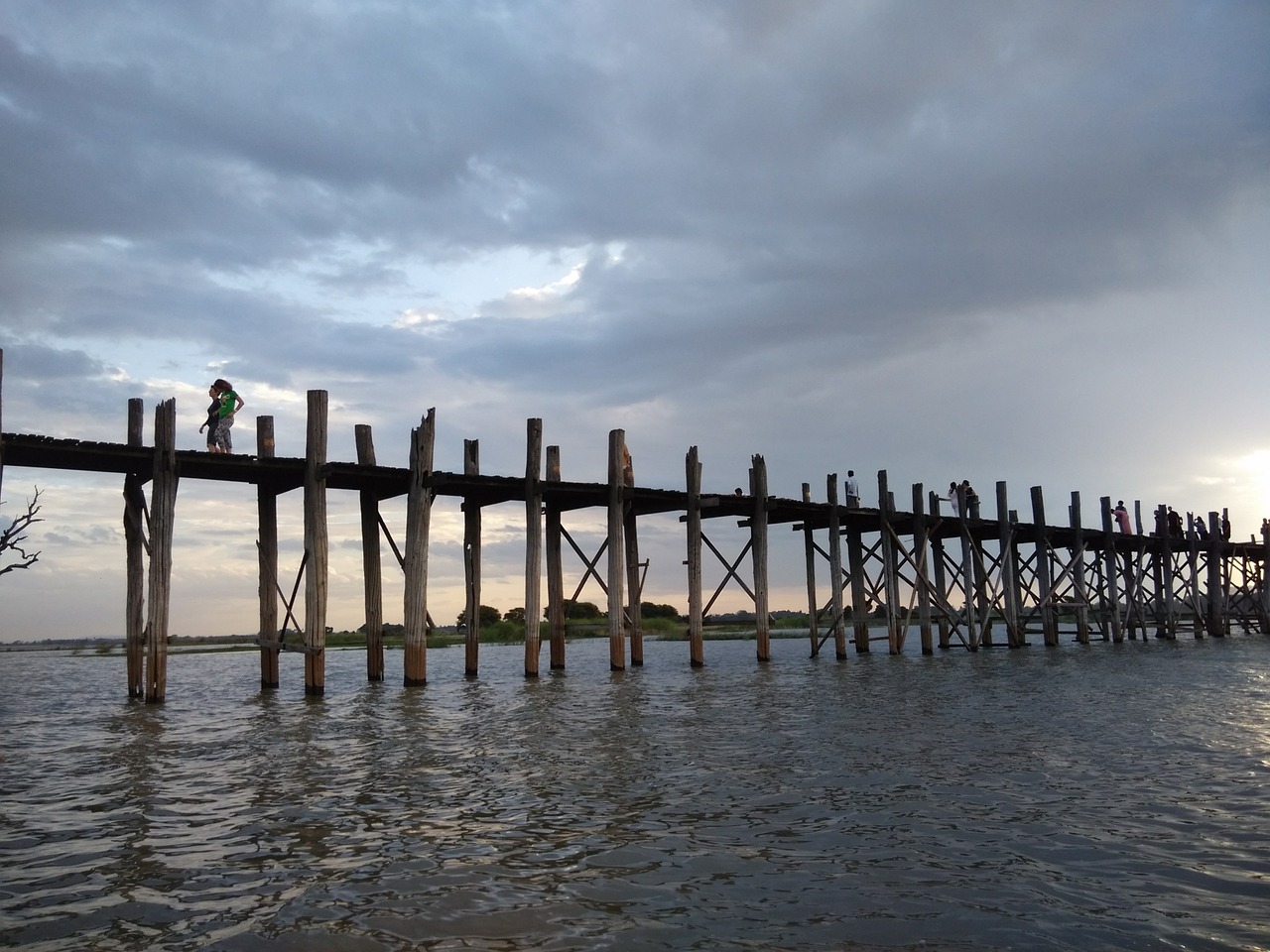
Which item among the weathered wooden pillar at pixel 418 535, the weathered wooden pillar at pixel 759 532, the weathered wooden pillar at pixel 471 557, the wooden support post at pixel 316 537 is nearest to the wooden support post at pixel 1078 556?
the weathered wooden pillar at pixel 759 532

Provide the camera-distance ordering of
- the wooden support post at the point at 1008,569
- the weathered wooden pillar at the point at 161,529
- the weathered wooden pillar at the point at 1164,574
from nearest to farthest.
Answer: the weathered wooden pillar at the point at 161,529, the wooden support post at the point at 1008,569, the weathered wooden pillar at the point at 1164,574

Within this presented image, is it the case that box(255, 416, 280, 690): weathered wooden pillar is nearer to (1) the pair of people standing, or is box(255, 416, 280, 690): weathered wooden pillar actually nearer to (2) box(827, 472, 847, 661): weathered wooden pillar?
(1) the pair of people standing

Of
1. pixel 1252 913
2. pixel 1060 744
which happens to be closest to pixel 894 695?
pixel 1060 744

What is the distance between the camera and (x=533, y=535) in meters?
20.0

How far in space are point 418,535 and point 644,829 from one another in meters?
12.2

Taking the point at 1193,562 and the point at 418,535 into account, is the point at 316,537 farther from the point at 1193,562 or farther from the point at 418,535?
the point at 1193,562

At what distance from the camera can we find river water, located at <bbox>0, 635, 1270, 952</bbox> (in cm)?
508

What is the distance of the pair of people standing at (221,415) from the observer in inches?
690

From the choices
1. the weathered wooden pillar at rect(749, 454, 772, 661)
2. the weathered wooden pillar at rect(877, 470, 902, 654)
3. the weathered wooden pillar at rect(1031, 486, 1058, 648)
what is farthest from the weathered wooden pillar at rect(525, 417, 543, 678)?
the weathered wooden pillar at rect(1031, 486, 1058, 648)

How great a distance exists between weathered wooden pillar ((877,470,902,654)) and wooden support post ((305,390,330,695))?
17.5 meters

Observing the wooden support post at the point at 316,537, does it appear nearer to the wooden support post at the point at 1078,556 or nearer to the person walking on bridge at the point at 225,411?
the person walking on bridge at the point at 225,411

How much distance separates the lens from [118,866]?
6.26 metres

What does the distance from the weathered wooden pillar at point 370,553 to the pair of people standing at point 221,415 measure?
245 cm

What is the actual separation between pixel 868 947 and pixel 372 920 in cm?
276
